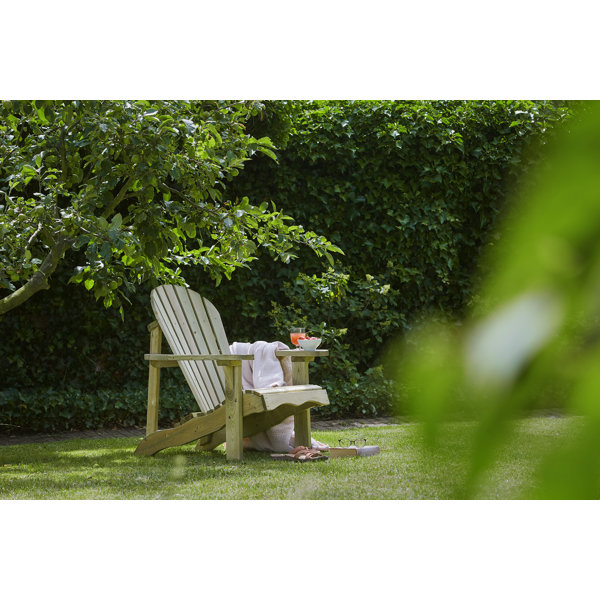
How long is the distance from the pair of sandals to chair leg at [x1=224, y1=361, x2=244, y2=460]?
250 millimetres

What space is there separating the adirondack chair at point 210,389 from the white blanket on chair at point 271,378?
0.37 ft

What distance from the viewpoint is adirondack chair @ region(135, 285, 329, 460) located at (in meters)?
3.42

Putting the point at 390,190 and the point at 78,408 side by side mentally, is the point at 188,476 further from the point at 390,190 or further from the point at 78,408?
the point at 390,190

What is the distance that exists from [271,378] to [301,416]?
30 cm

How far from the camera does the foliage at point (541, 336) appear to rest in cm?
15

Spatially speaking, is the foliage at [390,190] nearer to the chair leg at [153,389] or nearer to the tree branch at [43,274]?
the chair leg at [153,389]

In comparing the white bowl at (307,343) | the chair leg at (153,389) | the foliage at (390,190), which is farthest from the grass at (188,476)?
the foliage at (390,190)

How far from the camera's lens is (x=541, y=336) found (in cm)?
17

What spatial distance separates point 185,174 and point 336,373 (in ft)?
8.71

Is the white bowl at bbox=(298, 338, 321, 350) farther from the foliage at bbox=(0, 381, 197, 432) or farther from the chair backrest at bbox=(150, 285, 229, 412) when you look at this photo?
the foliage at bbox=(0, 381, 197, 432)

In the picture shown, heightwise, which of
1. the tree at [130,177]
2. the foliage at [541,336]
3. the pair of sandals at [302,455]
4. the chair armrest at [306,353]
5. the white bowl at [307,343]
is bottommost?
the pair of sandals at [302,455]

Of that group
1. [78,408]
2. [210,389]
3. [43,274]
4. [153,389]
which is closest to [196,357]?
[210,389]

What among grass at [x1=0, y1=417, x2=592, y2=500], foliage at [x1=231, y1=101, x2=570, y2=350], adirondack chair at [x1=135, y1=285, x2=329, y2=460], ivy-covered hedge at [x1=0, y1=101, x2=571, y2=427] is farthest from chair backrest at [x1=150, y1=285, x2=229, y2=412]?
foliage at [x1=231, y1=101, x2=570, y2=350]
